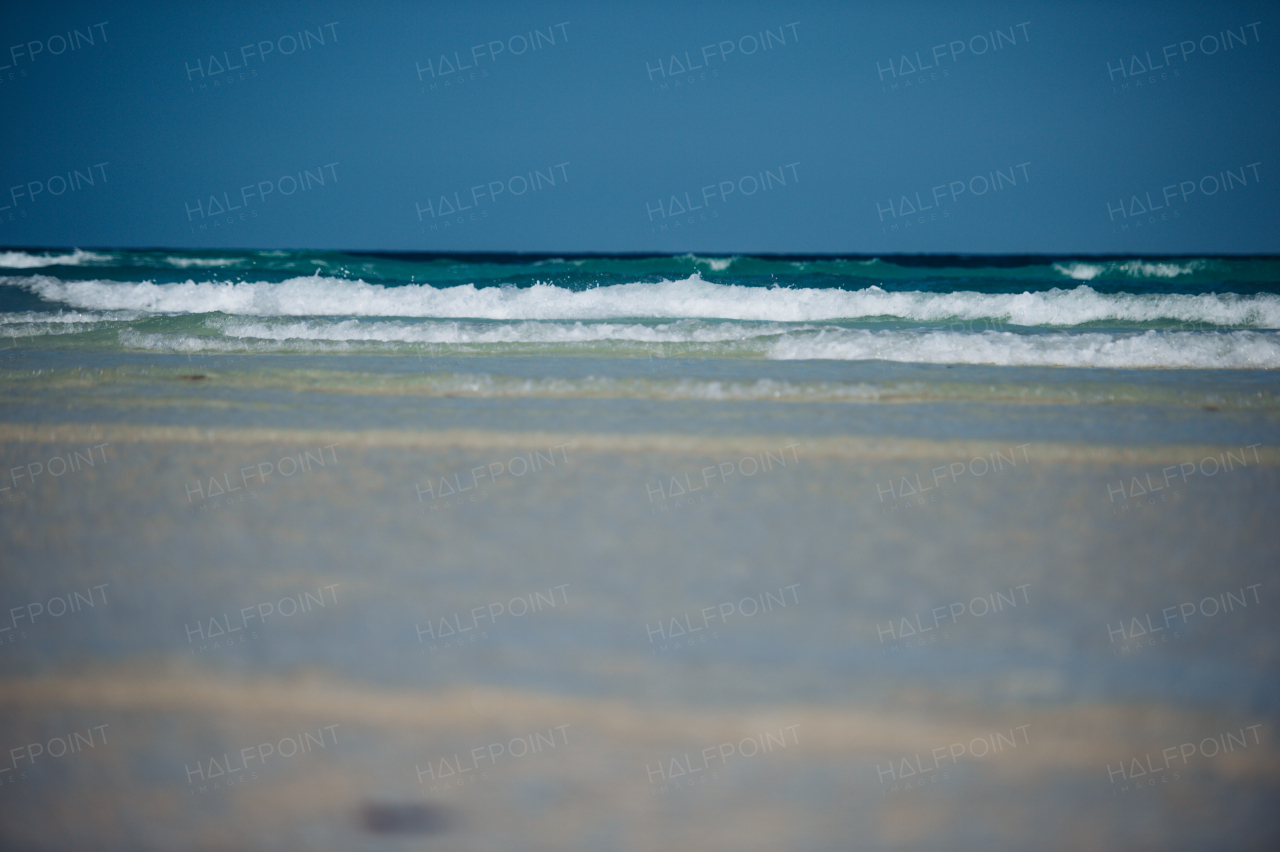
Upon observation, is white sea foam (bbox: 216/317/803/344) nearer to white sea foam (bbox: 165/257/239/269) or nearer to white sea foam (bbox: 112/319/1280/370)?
white sea foam (bbox: 112/319/1280/370)

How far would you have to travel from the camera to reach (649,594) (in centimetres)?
91

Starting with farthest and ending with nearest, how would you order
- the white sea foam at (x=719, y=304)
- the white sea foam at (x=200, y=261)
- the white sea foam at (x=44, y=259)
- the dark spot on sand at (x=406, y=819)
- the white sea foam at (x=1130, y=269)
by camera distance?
1. the white sea foam at (x=200, y=261)
2. the white sea foam at (x=44, y=259)
3. the white sea foam at (x=1130, y=269)
4. the white sea foam at (x=719, y=304)
5. the dark spot on sand at (x=406, y=819)

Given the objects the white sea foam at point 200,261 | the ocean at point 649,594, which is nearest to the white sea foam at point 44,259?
the white sea foam at point 200,261

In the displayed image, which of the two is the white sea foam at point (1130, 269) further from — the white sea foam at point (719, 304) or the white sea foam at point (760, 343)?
the white sea foam at point (760, 343)

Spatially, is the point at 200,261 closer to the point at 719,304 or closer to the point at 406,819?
the point at 719,304

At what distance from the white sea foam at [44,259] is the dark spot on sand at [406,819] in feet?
14.5

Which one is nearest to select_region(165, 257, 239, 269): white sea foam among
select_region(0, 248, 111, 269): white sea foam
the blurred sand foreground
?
select_region(0, 248, 111, 269): white sea foam

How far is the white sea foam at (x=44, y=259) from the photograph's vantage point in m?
3.75

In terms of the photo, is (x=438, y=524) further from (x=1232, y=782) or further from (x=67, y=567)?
(x=1232, y=782)

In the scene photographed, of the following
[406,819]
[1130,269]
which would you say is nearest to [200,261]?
[406,819]

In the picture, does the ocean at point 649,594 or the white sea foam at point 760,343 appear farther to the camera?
the white sea foam at point 760,343

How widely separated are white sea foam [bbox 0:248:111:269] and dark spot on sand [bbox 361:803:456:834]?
442cm

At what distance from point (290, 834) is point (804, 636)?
56cm

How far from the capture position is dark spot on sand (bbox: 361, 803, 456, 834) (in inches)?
23.9
